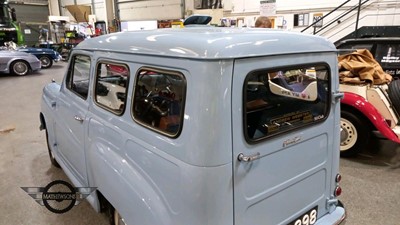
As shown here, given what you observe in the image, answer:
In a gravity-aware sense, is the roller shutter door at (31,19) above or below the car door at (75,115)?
above

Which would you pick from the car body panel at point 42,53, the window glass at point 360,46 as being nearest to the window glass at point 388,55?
the window glass at point 360,46

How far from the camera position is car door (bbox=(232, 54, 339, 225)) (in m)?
1.38

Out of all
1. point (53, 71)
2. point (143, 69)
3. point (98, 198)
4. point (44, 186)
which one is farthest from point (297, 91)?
point (53, 71)

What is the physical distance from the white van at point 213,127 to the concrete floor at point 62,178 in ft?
2.42

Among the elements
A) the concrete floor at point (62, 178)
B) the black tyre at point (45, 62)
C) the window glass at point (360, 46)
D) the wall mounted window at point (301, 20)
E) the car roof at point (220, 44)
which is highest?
the wall mounted window at point (301, 20)

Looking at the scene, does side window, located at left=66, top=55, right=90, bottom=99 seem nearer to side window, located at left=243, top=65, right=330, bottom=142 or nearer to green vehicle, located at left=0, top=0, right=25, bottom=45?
side window, located at left=243, top=65, right=330, bottom=142

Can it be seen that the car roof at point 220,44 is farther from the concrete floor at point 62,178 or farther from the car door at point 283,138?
the concrete floor at point 62,178

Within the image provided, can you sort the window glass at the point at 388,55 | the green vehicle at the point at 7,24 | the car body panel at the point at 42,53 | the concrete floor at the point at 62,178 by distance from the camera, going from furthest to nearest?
1. the green vehicle at the point at 7,24
2. the car body panel at the point at 42,53
3. the window glass at the point at 388,55
4. the concrete floor at the point at 62,178

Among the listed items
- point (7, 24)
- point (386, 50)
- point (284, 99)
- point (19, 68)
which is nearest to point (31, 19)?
point (7, 24)

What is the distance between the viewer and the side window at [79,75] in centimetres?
229

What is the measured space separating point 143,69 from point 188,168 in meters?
0.60

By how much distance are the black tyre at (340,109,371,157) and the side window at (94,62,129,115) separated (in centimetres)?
284

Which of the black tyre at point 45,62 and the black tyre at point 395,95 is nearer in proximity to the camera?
the black tyre at point 395,95

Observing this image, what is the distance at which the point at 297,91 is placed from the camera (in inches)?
72.1
